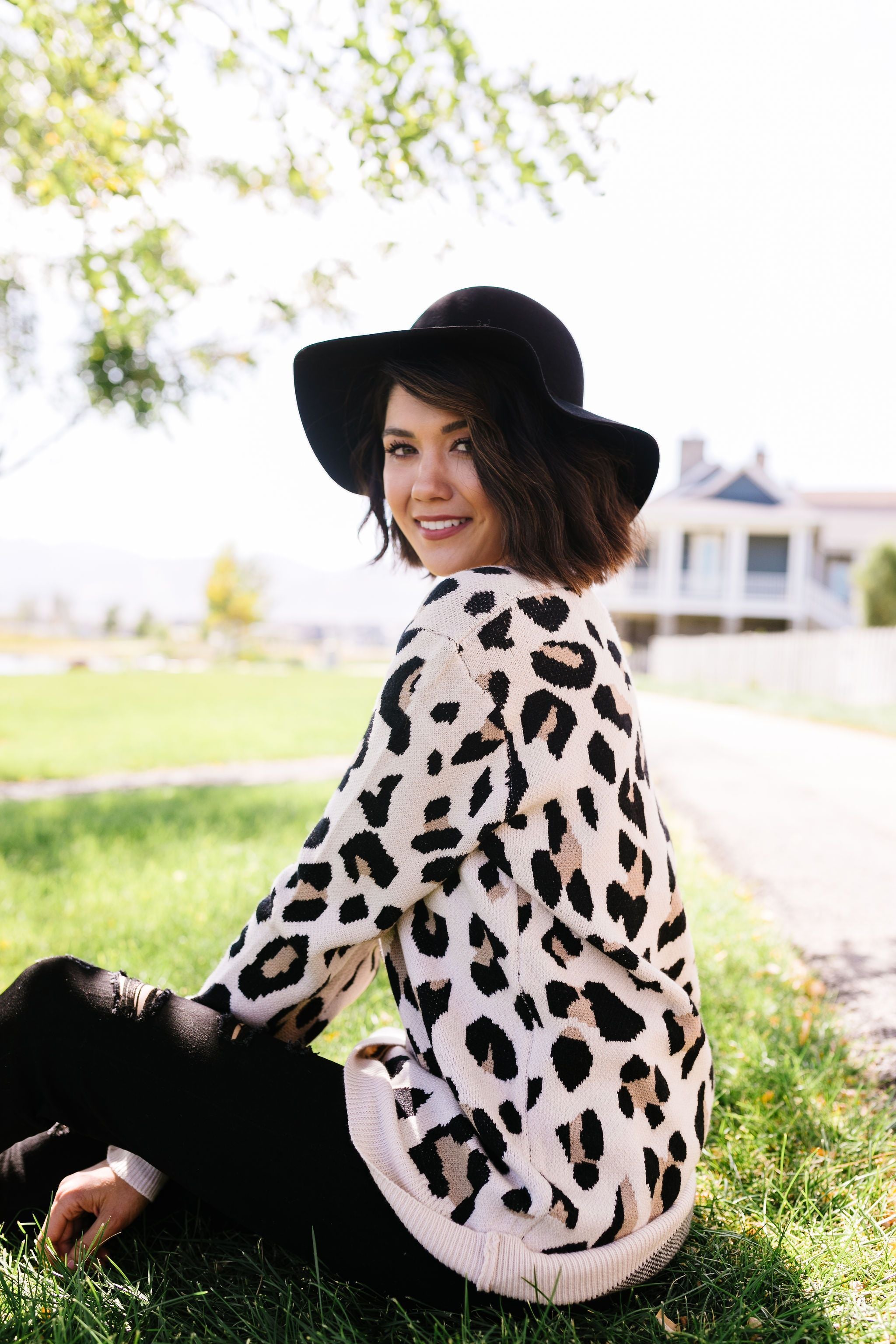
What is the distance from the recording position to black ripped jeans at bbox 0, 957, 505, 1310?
147cm

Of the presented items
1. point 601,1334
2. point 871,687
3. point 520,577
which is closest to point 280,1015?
point 601,1334

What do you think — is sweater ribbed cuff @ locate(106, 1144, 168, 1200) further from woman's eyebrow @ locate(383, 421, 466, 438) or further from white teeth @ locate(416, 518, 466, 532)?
woman's eyebrow @ locate(383, 421, 466, 438)

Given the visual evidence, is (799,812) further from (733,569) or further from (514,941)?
(733,569)

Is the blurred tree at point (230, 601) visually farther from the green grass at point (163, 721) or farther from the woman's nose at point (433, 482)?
the woman's nose at point (433, 482)

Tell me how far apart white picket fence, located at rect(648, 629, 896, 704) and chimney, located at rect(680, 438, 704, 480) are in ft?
40.6

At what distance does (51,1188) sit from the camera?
5.74ft

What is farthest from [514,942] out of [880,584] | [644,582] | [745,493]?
[745,493]

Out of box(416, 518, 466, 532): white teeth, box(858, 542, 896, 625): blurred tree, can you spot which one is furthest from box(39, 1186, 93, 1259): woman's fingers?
box(858, 542, 896, 625): blurred tree

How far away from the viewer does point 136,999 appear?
5.25 ft

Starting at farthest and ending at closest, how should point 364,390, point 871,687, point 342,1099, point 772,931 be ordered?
point 871,687
point 772,931
point 364,390
point 342,1099

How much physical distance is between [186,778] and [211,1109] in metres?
8.57

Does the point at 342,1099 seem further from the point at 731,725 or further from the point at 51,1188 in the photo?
the point at 731,725

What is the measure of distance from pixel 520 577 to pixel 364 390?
0.76 metres


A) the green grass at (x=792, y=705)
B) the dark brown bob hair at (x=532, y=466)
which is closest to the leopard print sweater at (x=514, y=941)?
the dark brown bob hair at (x=532, y=466)
